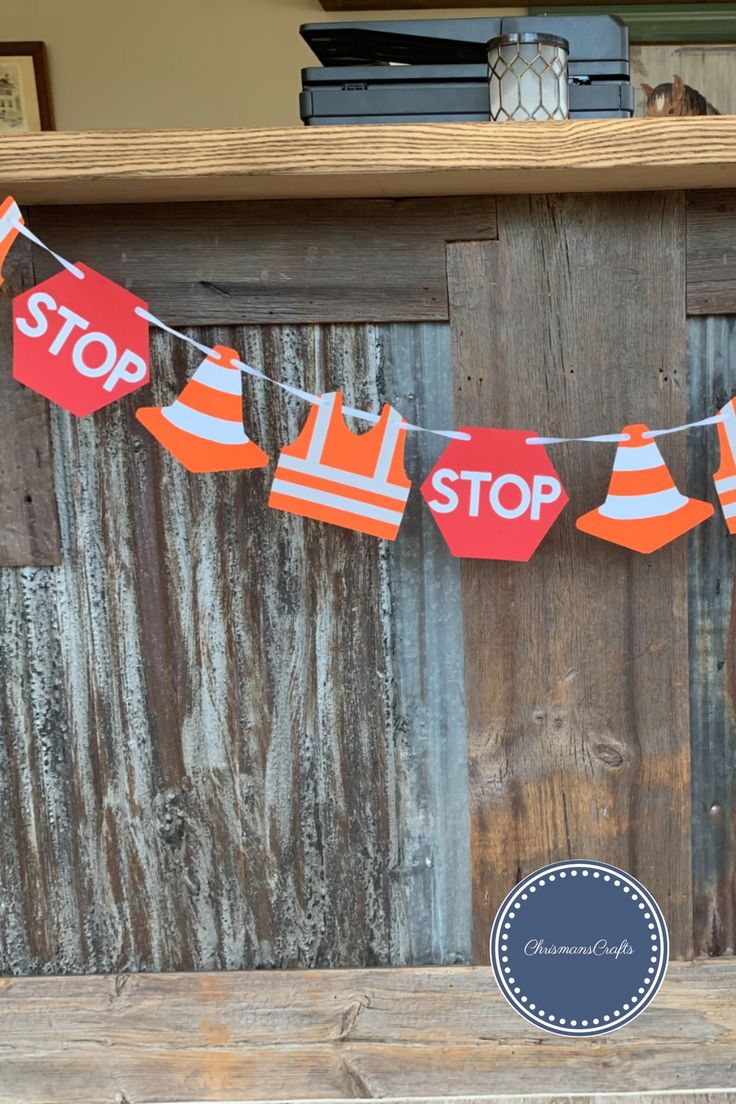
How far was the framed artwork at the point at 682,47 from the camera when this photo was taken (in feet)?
6.29

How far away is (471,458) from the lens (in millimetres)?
933

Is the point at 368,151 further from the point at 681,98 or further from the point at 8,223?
the point at 681,98

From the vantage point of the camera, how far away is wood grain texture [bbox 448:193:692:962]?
96 centimetres

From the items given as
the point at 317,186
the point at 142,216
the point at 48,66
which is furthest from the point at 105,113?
the point at 317,186

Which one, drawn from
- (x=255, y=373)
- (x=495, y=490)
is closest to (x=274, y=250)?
(x=255, y=373)

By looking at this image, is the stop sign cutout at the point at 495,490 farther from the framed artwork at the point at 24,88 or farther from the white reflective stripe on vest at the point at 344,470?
the framed artwork at the point at 24,88

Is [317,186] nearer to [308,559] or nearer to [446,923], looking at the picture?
[308,559]

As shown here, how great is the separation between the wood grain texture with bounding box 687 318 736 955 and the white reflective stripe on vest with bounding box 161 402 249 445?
0.53m

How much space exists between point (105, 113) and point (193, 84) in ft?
0.70

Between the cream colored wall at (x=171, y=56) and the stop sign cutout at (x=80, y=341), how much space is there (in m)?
1.23

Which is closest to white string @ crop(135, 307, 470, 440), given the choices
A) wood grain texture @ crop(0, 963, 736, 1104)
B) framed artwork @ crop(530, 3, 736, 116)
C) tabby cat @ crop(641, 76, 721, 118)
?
wood grain texture @ crop(0, 963, 736, 1104)

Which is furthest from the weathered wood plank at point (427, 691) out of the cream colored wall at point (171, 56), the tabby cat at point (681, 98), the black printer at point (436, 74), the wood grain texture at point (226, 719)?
the cream colored wall at point (171, 56)

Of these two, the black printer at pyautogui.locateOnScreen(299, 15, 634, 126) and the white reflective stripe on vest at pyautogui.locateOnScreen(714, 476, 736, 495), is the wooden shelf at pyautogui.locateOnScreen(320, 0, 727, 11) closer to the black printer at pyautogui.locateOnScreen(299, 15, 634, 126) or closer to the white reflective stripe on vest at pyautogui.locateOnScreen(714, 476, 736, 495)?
the black printer at pyautogui.locateOnScreen(299, 15, 634, 126)

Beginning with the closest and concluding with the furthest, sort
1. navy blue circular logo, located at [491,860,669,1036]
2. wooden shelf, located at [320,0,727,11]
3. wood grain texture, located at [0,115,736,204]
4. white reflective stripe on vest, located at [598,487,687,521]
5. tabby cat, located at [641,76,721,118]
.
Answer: wood grain texture, located at [0,115,736,204]
white reflective stripe on vest, located at [598,487,687,521]
navy blue circular logo, located at [491,860,669,1036]
tabby cat, located at [641,76,721,118]
wooden shelf, located at [320,0,727,11]
